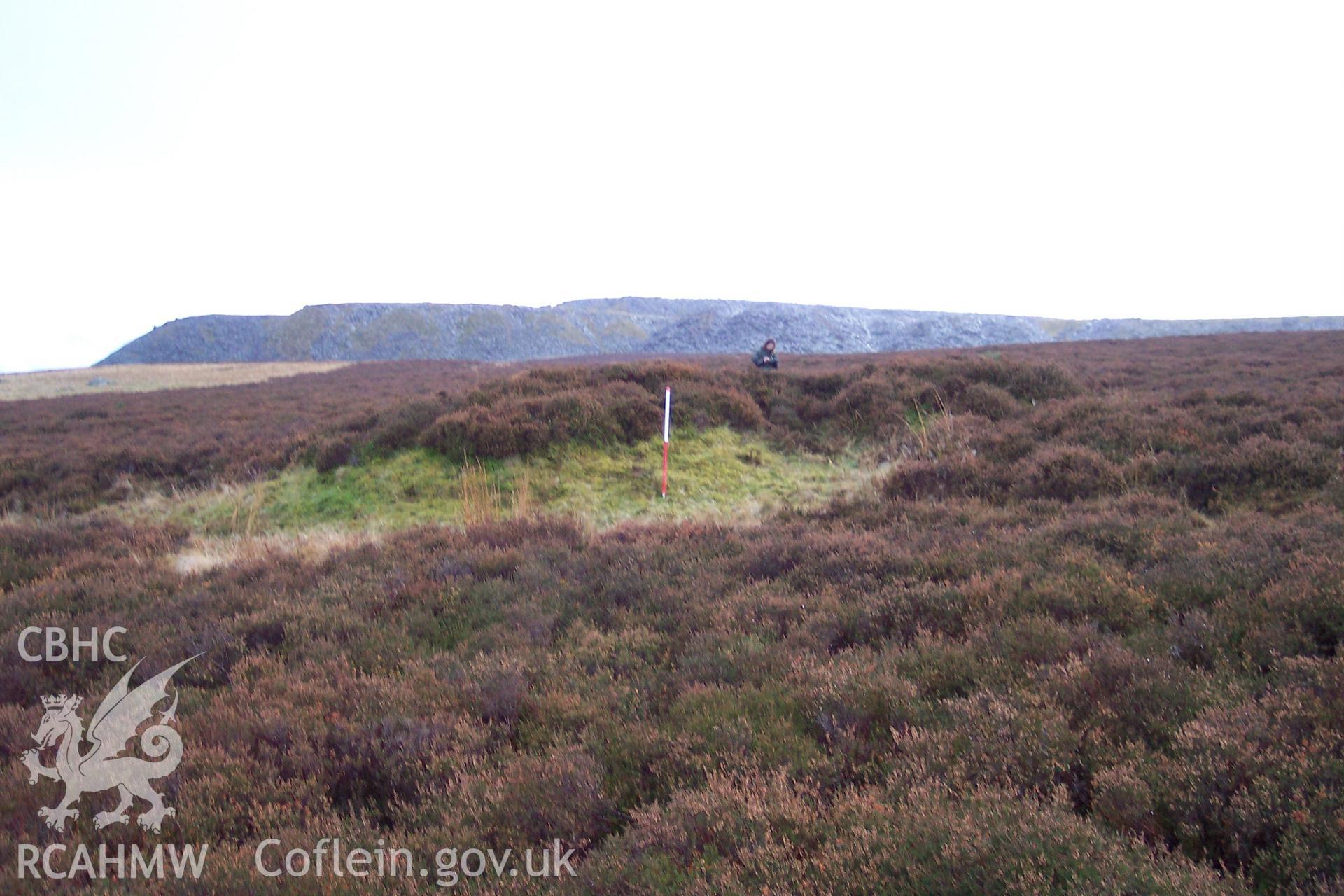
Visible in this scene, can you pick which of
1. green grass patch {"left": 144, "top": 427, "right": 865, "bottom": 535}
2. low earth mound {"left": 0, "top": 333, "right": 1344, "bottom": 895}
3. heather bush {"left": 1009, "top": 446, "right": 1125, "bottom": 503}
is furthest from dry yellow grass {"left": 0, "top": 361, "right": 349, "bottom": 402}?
heather bush {"left": 1009, "top": 446, "right": 1125, "bottom": 503}

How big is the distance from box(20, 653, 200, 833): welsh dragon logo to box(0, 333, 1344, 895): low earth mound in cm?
11

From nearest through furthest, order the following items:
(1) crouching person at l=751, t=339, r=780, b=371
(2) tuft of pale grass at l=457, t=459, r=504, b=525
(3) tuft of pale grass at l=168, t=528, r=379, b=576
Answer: (3) tuft of pale grass at l=168, t=528, r=379, b=576 < (2) tuft of pale grass at l=457, t=459, r=504, b=525 < (1) crouching person at l=751, t=339, r=780, b=371

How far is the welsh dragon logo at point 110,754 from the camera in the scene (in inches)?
128

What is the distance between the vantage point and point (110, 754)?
3.68m

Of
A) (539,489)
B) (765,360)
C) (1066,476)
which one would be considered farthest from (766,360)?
(1066,476)

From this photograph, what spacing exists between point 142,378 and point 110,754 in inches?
1715

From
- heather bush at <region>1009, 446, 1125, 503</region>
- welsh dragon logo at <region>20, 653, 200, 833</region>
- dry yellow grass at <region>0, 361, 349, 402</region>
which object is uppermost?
dry yellow grass at <region>0, 361, 349, 402</region>

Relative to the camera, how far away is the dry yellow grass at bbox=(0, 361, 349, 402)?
32.0 meters

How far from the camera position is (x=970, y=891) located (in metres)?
2.42

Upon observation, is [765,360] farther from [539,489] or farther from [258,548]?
[258,548]

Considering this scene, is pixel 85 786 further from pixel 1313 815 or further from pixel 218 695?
pixel 1313 815

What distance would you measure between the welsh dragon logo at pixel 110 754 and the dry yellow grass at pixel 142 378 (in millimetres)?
31962

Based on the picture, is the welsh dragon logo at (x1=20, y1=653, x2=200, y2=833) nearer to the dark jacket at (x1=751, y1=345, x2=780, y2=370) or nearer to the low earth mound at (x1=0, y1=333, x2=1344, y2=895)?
the low earth mound at (x1=0, y1=333, x2=1344, y2=895)

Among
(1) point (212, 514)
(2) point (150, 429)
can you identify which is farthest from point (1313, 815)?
(2) point (150, 429)
